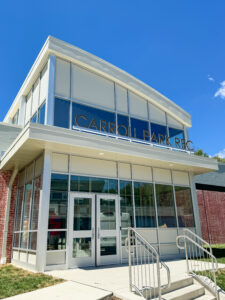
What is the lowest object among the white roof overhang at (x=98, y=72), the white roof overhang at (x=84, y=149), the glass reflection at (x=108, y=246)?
the glass reflection at (x=108, y=246)

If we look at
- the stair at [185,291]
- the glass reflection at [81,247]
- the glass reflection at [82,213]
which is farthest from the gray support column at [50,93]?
the stair at [185,291]

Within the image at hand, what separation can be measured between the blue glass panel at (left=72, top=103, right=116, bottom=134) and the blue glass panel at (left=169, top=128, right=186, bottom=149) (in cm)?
362

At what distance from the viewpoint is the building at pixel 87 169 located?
8133mm

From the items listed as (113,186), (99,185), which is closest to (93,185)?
(99,185)

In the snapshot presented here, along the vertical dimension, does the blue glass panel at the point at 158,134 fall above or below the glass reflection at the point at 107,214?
above

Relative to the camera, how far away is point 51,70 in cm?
974

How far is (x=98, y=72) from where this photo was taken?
11.3 meters

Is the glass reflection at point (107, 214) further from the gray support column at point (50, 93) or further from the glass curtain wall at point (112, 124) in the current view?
the gray support column at point (50, 93)

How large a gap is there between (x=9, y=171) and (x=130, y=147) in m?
5.62

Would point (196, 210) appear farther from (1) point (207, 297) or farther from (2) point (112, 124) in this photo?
(1) point (207, 297)

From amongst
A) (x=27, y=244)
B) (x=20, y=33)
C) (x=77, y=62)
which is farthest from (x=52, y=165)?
(x=20, y=33)

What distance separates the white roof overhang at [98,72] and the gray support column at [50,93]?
0.52 meters

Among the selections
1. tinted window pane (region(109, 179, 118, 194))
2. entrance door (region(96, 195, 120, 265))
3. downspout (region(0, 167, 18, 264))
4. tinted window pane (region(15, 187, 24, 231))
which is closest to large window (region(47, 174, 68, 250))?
entrance door (region(96, 195, 120, 265))

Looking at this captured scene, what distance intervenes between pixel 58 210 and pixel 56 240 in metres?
0.93
